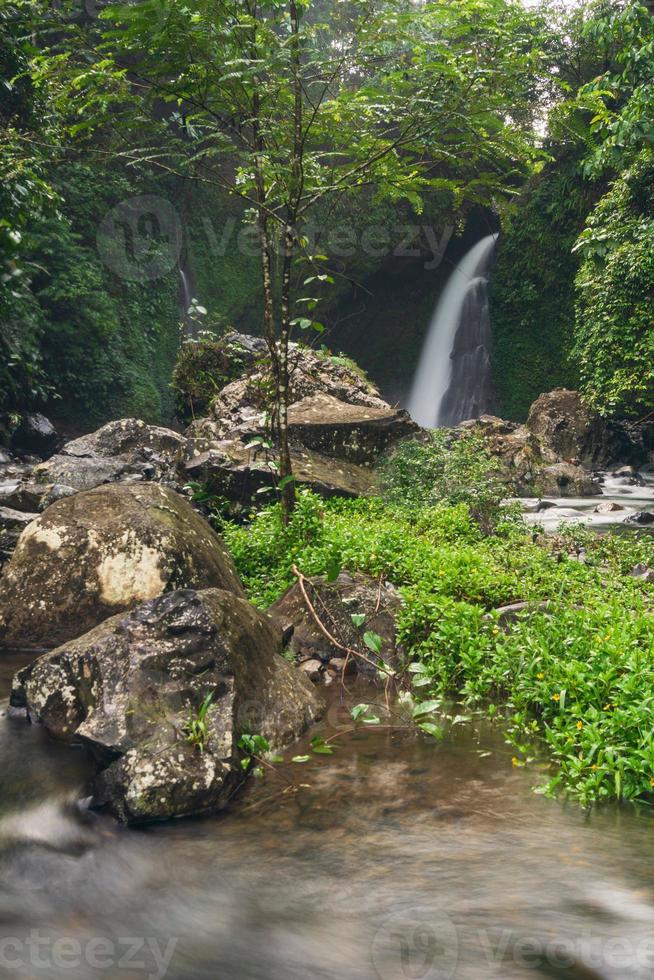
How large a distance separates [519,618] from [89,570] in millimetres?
3227

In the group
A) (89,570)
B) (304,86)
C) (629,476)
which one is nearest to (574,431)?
(629,476)

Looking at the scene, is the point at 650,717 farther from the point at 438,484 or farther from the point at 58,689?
the point at 438,484

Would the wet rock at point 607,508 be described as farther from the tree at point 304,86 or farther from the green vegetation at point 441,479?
the tree at point 304,86

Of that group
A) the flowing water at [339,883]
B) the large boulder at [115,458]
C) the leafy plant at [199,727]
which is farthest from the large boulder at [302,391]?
the flowing water at [339,883]

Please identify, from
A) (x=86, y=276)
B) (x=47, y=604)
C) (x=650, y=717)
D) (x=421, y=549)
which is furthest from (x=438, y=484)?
(x=86, y=276)

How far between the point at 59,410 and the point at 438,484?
1676 centimetres

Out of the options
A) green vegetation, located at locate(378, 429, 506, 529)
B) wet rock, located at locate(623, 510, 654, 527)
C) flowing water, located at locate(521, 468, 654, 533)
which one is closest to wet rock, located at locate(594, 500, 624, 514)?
flowing water, located at locate(521, 468, 654, 533)

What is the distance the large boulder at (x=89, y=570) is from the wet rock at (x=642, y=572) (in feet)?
11.9

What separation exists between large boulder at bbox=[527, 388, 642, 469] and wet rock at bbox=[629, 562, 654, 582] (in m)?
10.4

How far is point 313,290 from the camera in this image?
87.4 ft

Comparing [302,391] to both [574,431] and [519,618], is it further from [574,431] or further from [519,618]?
[574,431]

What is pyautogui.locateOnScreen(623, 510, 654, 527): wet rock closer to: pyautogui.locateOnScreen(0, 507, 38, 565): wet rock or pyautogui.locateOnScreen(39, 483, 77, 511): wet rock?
pyautogui.locateOnScreen(39, 483, 77, 511): wet rock

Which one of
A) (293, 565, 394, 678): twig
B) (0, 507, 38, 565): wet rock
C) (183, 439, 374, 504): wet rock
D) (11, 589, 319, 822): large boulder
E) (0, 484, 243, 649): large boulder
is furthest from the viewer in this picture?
(183, 439, 374, 504): wet rock

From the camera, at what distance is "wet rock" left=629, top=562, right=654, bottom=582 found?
21.9 ft
